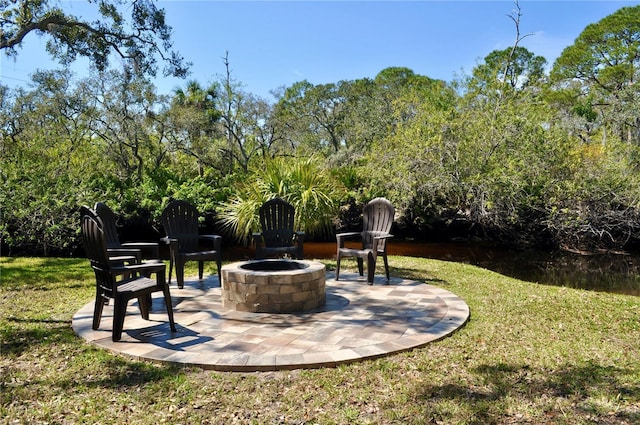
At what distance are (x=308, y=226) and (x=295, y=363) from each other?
5.57 metres

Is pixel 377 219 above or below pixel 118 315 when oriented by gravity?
above

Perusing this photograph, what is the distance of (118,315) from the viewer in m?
3.41

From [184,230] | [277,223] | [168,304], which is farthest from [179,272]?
[168,304]

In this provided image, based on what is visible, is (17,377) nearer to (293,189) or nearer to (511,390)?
(511,390)

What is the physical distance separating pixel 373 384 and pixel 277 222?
3832 mm

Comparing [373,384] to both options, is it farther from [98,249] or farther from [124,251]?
[124,251]

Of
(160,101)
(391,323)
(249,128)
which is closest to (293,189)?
(391,323)

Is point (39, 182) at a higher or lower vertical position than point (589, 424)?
higher

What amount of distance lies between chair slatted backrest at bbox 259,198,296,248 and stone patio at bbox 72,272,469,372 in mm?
1351

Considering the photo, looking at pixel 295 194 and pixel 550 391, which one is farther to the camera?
pixel 295 194

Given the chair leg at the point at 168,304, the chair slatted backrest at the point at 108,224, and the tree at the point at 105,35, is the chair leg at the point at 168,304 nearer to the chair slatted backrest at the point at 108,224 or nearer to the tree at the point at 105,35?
the chair slatted backrest at the point at 108,224

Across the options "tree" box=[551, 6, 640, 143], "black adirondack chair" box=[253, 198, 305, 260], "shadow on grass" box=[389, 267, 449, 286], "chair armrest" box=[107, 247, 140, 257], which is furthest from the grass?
"tree" box=[551, 6, 640, 143]

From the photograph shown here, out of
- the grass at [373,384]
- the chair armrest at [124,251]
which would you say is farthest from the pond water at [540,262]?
the chair armrest at [124,251]

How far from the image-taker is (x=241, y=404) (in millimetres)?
2488
